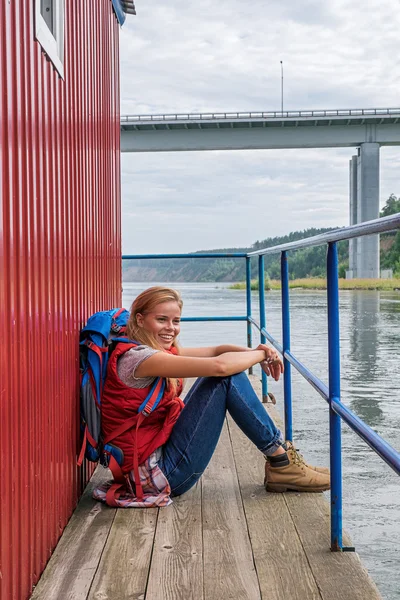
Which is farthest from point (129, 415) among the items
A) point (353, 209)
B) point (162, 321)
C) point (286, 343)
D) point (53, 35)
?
point (353, 209)

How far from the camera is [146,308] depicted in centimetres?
291

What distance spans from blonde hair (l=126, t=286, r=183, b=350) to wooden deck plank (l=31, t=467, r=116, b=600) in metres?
0.66

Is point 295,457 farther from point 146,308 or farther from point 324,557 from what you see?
point 146,308

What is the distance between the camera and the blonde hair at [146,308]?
9.50ft

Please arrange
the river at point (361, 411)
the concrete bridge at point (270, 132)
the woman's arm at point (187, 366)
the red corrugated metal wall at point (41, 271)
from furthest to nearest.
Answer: the concrete bridge at point (270, 132), the river at point (361, 411), the woman's arm at point (187, 366), the red corrugated metal wall at point (41, 271)

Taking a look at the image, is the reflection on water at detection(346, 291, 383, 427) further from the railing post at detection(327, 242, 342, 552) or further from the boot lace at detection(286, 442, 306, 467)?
the railing post at detection(327, 242, 342, 552)

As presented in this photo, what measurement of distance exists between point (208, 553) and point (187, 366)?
0.65 metres

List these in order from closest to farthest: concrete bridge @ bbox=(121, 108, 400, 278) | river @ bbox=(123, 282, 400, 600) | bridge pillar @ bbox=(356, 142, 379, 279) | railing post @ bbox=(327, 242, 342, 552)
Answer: railing post @ bbox=(327, 242, 342, 552), river @ bbox=(123, 282, 400, 600), concrete bridge @ bbox=(121, 108, 400, 278), bridge pillar @ bbox=(356, 142, 379, 279)

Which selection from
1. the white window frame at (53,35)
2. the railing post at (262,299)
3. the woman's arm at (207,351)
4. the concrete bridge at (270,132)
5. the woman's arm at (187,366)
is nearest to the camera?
the white window frame at (53,35)

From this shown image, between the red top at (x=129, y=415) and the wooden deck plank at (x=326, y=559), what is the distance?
580mm

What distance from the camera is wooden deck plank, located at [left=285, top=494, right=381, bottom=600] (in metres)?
2.12

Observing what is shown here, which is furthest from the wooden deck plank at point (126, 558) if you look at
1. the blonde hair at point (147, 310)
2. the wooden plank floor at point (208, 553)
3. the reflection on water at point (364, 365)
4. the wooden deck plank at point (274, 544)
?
the reflection on water at point (364, 365)

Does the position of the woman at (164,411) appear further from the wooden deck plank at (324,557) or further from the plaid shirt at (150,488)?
the wooden deck plank at (324,557)

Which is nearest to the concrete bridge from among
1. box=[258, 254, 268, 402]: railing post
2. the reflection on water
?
the reflection on water
